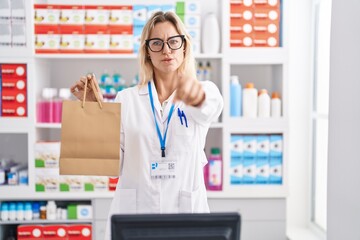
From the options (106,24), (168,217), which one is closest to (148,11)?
(106,24)

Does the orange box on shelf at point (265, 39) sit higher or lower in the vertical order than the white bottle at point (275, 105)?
higher

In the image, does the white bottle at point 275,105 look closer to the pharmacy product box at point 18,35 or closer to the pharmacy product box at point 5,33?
the pharmacy product box at point 18,35

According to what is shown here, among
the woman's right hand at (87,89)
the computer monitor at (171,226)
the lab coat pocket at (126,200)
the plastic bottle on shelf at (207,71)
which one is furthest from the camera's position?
the plastic bottle on shelf at (207,71)

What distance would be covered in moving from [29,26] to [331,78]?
7.26 ft

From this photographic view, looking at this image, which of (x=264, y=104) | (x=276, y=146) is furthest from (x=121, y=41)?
(x=276, y=146)

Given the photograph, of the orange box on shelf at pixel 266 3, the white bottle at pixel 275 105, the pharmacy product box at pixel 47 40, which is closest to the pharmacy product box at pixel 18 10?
the pharmacy product box at pixel 47 40

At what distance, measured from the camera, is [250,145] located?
3727mm

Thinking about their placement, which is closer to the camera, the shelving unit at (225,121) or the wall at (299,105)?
the shelving unit at (225,121)

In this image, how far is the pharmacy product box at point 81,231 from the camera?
12.2ft

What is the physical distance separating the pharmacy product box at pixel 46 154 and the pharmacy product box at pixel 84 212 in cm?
35

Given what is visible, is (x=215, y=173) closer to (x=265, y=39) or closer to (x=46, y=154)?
(x=265, y=39)

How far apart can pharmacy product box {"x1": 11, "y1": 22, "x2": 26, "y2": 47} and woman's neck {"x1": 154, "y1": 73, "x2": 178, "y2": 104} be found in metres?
1.82

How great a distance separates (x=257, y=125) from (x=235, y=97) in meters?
0.26

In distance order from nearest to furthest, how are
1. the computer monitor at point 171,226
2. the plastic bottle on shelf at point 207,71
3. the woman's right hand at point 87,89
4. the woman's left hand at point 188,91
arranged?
1. the computer monitor at point 171,226
2. the woman's left hand at point 188,91
3. the woman's right hand at point 87,89
4. the plastic bottle on shelf at point 207,71
